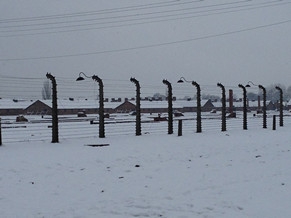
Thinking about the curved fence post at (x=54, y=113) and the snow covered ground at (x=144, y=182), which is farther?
the curved fence post at (x=54, y=113)

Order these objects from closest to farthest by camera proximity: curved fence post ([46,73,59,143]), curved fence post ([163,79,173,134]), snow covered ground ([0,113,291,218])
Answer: snow covered ground ([0,113,291,218]), curved fence post ([46,73,59,143]), curved fence post ([163,79,173,134])

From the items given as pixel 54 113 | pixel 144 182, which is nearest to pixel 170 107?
pixel 54 113

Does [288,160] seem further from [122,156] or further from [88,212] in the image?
[88,212]

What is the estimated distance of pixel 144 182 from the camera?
7312mm

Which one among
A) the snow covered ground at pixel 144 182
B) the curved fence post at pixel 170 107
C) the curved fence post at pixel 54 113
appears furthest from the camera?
the curved fence post at pixel 170 107

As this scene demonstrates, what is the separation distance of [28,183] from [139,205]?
272 centimetres

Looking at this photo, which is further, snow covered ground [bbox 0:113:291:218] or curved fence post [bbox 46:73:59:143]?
curved fence post [bbox 46:73:59:143]

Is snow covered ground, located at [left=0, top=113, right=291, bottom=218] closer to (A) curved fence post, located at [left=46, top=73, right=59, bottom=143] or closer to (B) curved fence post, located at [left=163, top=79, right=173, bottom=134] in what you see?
(A) curved fence post, located at [left=46, top=73, right=59, bottom=143]

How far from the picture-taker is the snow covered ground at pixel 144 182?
5.52m

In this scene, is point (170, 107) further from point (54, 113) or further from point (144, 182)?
point (144, 182)

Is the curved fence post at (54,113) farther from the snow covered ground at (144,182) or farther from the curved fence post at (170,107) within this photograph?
the curved fence post at (170,107)

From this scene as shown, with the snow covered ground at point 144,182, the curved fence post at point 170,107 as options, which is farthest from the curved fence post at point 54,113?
the curved fence post at point 170,107

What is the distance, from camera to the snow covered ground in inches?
217

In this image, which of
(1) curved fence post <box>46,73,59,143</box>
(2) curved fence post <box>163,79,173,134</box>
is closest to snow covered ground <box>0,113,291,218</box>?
(1) curved fence post <box>46,73,59,143</box>
